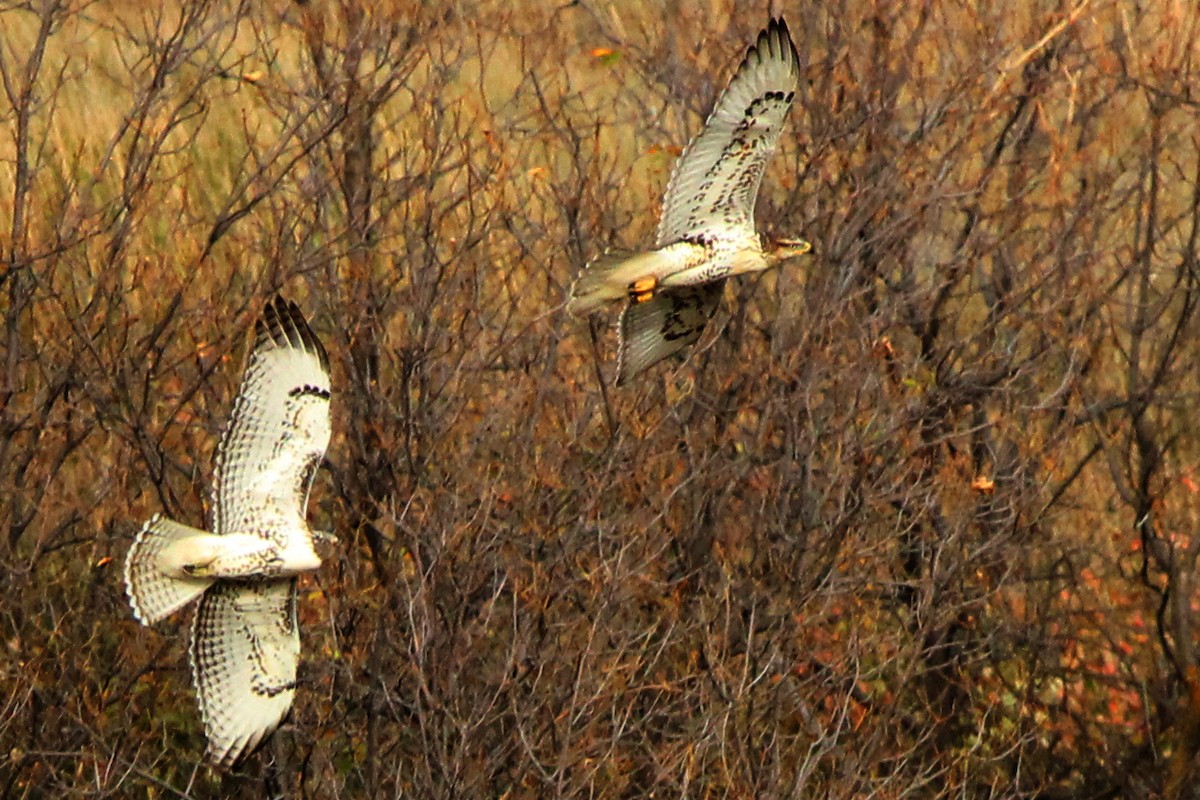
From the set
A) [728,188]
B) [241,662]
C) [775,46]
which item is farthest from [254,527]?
[775,46]

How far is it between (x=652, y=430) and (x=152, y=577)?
12.1 ft

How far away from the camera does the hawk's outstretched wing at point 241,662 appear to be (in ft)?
38.2

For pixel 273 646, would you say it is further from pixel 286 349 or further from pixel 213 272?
pixel 213 272

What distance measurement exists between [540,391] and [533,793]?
2.77 m

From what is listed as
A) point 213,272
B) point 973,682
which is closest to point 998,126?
point 973,682

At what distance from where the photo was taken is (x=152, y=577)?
37.3ft

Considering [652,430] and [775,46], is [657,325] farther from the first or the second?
[652,430]

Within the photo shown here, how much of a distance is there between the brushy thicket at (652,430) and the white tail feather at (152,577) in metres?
1.06

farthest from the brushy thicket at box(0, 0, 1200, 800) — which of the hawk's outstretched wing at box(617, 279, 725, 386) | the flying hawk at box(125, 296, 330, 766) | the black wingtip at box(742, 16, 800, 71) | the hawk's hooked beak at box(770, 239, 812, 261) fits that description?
the black wingtip at box(742, 16, 800, 71)

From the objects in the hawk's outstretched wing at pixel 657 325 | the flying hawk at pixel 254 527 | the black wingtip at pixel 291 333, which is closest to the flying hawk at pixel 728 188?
the hawk's outstretched wing at pixel 657 325

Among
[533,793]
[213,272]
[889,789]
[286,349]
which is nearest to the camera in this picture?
[286,349]

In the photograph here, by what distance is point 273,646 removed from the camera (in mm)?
11812

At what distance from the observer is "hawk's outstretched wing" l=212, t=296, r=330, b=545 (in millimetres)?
11438

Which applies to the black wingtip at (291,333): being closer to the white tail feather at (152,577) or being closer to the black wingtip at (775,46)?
the white tail feather at (152,577)
